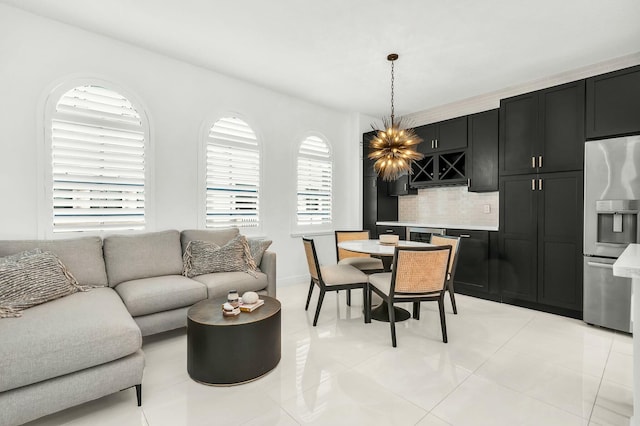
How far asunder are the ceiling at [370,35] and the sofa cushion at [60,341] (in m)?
2.52

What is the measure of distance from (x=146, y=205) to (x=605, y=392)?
4216mm

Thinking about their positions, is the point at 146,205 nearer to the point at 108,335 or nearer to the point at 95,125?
the point at 95,125

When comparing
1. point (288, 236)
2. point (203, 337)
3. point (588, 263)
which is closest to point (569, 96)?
point (588, 263)

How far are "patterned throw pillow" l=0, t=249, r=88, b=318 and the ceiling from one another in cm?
218

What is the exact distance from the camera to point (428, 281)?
284 centimetres

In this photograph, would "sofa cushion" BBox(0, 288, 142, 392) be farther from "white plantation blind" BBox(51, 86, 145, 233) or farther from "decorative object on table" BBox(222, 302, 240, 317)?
"white plantation blind" BBox(51, 86, 145, 233)

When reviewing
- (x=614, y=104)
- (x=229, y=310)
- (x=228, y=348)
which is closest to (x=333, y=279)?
(x=229, y=310)

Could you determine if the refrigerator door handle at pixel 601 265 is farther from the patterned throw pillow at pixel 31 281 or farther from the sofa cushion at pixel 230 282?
the patterned throw pillow at pixel 31 281

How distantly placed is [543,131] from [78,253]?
4.95 meters

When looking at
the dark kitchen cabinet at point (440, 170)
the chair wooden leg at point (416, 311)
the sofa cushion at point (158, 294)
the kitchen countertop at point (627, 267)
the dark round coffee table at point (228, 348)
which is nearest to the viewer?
the kitchen countertop at point (627, 267)

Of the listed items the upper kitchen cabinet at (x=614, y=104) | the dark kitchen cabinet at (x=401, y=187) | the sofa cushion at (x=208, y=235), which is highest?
the upper kitchen cabinet at (x=614, y=104)

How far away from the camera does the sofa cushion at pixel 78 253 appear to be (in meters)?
2.67

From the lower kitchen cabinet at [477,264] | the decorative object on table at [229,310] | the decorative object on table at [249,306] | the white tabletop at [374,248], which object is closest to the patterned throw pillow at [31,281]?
the decorative object on table at [229,310]

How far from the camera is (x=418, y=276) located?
9.22 ft
